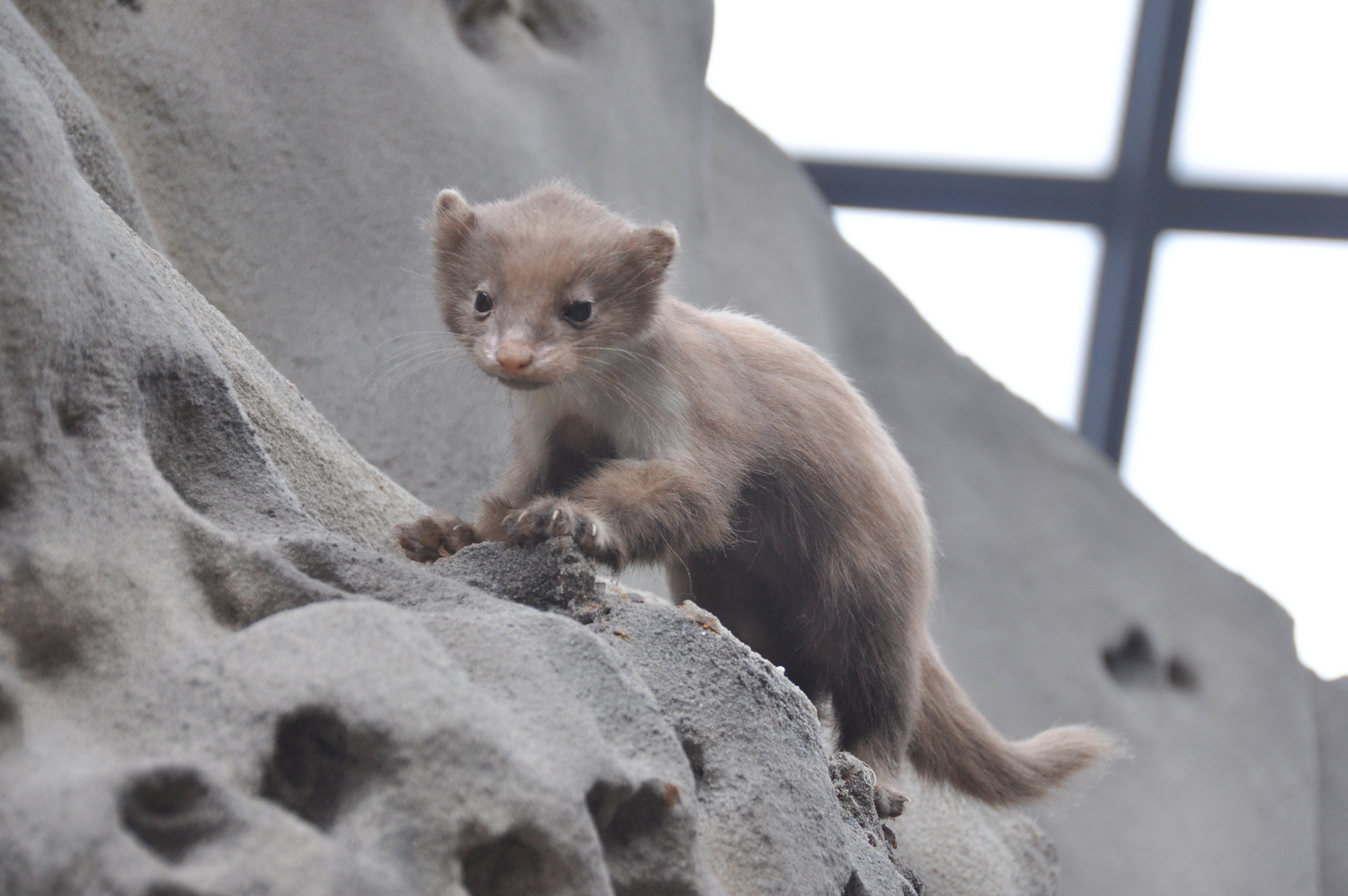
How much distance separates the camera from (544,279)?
2.47 meters

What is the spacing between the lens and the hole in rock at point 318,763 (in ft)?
4.51

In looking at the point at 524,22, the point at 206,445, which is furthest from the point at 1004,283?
the point at 206,445

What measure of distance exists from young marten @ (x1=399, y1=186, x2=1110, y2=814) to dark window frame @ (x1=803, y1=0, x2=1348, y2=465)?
4559 millimetres

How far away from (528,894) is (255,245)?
2.92 meters

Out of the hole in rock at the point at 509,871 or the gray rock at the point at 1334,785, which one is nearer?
the hole in rock at the point at 509,871

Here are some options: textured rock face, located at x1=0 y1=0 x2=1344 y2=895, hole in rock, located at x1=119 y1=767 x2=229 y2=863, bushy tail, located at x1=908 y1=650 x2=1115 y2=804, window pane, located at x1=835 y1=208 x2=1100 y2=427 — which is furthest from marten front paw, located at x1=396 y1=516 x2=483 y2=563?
window pane, located at x1=835 y1=208 x2=1100 y2=427

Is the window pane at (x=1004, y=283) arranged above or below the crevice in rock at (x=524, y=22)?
above

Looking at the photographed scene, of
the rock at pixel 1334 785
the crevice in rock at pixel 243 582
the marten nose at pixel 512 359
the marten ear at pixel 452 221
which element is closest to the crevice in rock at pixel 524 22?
the marten ear at pixel 452 221

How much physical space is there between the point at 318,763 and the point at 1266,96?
304 inches

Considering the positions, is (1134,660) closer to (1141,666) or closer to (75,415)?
(1141,666)

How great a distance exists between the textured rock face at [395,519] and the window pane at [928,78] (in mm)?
968

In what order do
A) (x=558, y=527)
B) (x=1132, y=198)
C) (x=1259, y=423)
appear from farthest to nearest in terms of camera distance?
(x=1259, y=423), (x=1132, y=198), (x=558, y=527)

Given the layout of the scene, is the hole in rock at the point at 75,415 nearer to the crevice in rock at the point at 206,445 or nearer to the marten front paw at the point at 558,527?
the crevice in rock at the point at 206,445

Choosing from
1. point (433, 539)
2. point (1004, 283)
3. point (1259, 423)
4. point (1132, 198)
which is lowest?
point (433, 539)
